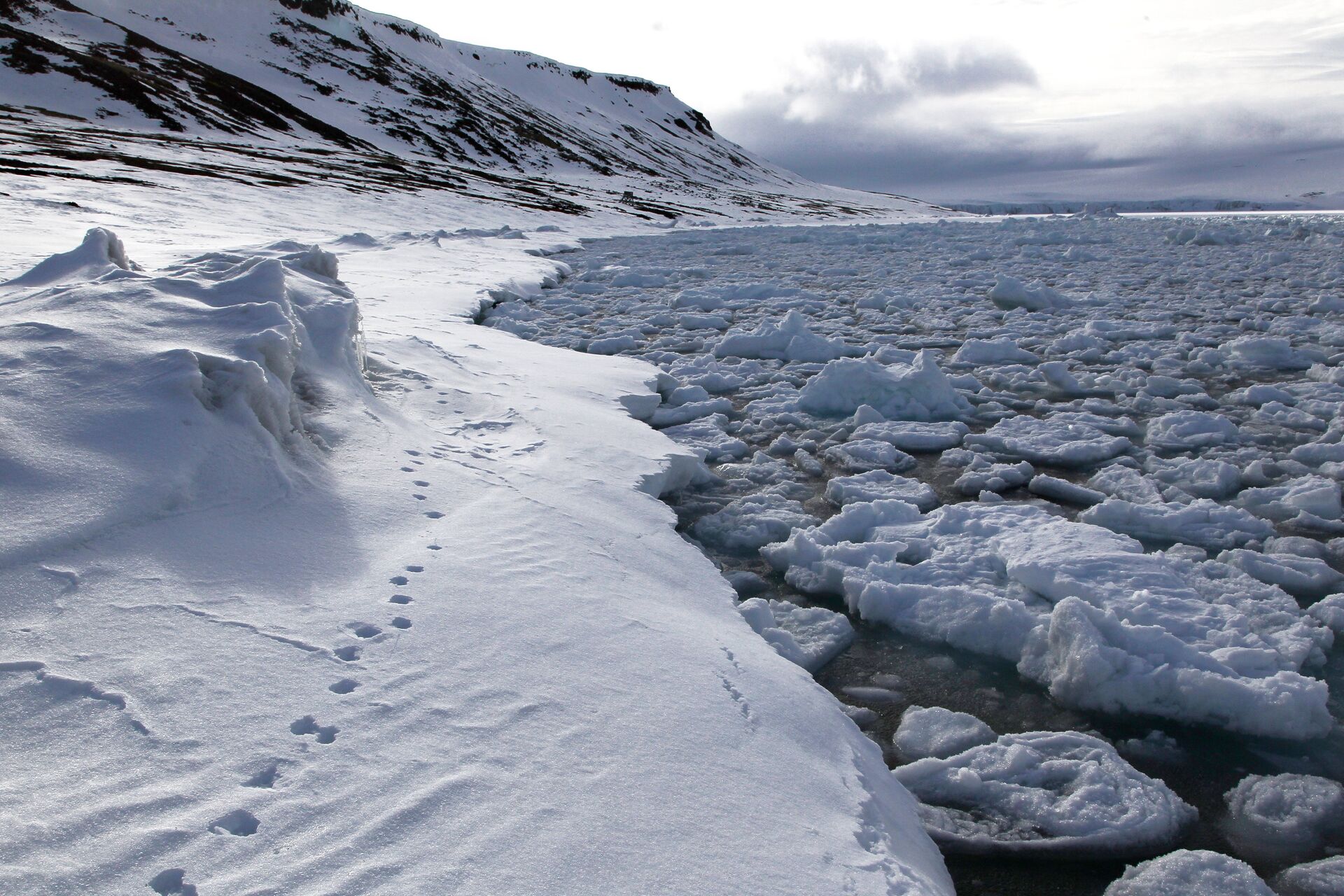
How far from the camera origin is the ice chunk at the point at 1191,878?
175 centimetres

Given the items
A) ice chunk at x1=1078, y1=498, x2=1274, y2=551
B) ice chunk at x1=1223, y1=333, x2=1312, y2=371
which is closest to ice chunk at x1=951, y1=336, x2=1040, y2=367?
ice chunk at x1=1223, y1=333, x2=1312, y2=371

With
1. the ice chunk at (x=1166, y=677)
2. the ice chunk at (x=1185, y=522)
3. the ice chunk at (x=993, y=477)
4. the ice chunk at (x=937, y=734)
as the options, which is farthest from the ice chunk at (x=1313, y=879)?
the ice chunk at (x=993, y=477)

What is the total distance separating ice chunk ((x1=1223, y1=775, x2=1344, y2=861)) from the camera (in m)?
1.91

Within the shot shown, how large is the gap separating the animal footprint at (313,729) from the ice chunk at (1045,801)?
1.47 meters

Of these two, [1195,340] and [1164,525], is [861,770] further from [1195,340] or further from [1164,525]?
[1195,340]

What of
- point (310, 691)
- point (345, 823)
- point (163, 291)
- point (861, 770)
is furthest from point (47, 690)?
point (163, 291)

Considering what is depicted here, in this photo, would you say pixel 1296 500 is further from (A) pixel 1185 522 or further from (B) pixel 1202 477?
(A) pixel 1185 522

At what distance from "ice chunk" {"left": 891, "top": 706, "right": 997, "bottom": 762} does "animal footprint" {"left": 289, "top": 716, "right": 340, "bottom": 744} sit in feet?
5.04

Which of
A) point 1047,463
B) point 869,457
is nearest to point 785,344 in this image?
point 869,457

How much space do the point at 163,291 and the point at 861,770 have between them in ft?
10.9

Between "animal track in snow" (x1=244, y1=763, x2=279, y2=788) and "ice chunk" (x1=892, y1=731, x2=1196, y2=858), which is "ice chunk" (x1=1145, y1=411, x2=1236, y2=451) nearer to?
"ice chunk" (x1=892, y1=731, x2=1196, y2=858)

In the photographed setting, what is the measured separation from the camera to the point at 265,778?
4.78ft

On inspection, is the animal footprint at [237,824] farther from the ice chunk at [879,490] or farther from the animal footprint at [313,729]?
the ice chunk at [879,490]

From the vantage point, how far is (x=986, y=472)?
4.09 metres
